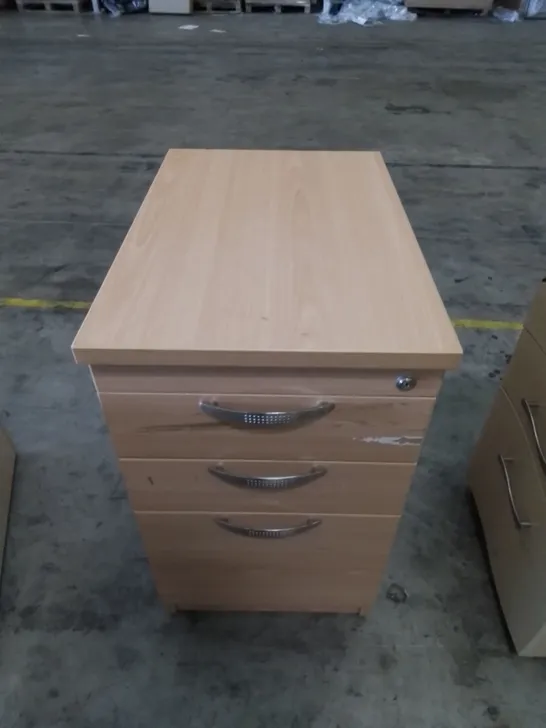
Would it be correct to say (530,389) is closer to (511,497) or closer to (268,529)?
A: (511,497)

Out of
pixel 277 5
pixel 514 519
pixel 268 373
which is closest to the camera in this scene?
pixel 268 373

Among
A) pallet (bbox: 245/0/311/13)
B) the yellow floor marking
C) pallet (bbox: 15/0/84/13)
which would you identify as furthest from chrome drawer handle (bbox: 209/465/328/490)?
pallet (bbox: 15/0/84/13)

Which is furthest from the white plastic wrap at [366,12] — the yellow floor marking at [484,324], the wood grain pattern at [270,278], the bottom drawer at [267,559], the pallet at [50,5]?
the bottom drawer at [267,559]

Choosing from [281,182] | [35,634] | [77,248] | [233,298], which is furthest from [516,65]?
[35,634]

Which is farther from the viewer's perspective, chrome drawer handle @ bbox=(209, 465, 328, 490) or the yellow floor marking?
the yellow floor marking

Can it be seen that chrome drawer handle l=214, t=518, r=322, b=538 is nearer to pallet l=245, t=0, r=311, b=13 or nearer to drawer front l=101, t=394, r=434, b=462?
drawer front l=101, t=394, r=434, b=462

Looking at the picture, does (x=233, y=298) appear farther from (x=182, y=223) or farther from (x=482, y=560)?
(x=482, y=560)

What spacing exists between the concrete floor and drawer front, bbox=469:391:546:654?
0.29 feet

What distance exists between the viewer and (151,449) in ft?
2.59

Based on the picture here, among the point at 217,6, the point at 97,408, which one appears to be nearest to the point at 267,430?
the point at 97,408

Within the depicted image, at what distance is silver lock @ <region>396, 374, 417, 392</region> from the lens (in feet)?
2.31

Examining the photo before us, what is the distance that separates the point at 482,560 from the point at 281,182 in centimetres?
86

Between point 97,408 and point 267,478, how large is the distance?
0.86 meters

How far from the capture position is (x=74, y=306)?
1.88 metres
